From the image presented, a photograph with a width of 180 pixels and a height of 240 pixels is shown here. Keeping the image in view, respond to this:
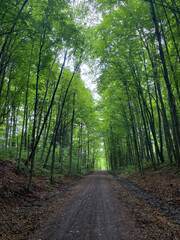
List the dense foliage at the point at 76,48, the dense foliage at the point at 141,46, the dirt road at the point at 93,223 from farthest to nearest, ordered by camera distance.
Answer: the dense foliage at the point at 141,46, the dense foliage at the point at 76,48, the dirt road at the point at 93,223

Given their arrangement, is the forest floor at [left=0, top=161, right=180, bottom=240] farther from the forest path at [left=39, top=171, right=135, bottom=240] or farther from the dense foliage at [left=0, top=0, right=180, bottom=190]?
the dense foliage at [left=0, top=0, right=180, bottom=190]

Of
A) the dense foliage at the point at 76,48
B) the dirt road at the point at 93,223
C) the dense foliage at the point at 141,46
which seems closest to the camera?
the dirt road at the point at 93,223

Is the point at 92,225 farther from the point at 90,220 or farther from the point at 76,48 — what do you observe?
the point at 76,48

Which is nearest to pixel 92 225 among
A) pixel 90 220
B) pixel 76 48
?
pixel 90 220

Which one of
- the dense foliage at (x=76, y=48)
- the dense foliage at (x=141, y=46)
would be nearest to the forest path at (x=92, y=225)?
the dense foliage at (x=76, y=48)

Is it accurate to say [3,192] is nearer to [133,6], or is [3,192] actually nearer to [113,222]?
[113,222]

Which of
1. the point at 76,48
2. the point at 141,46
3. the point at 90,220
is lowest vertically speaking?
the point at 90,220

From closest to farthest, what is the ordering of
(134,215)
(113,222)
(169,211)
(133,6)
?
(113,222) < (134,215) < (169,211) < (133,6)

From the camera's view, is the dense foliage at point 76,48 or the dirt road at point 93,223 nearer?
the dirt road at point 93,223

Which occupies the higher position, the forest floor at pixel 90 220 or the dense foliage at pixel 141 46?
the dense foliage at pixel 141 46

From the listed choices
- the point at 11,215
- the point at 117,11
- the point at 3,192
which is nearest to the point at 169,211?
the point at 11,215

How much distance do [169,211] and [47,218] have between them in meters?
4.26

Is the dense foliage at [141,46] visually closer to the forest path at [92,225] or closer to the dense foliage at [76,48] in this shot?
the dense foliage at [76,48]

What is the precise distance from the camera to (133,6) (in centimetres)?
983
